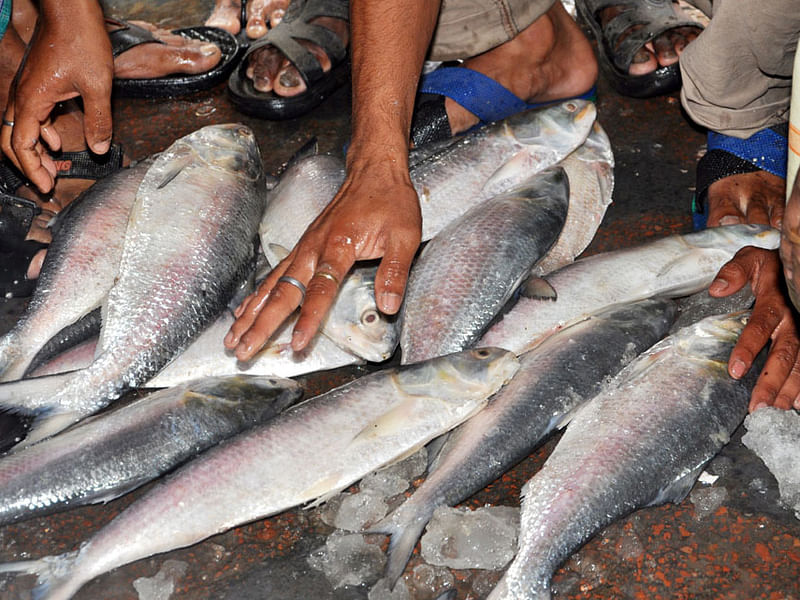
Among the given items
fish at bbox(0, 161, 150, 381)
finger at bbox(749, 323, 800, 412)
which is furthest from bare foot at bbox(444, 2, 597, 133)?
finger at bbox(749, 323, 800, 412)

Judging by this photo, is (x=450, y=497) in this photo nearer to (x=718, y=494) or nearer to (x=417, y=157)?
(x=718, y=494)

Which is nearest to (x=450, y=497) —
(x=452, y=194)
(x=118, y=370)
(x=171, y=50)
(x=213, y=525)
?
(x=213, y=525)

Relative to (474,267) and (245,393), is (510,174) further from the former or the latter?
(245,393)

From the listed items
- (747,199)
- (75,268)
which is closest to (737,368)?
(747,199)

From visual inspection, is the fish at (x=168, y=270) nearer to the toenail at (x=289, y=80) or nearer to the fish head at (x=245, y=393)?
the fish head at (x=245, y=393)

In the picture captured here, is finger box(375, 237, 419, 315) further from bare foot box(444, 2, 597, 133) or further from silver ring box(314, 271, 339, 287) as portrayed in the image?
bare foot box(444, 2, 597, 133)

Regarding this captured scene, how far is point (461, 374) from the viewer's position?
2.77 metres

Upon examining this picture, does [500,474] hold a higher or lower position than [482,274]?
lower

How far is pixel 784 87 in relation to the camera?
3.63 meters

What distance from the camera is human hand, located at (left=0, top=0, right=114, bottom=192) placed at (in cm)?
334

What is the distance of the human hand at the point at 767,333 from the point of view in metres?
2.76

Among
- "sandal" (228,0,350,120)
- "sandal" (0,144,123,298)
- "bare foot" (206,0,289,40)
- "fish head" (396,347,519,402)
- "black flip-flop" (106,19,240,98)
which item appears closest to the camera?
"fish head" (396,347,519,402)

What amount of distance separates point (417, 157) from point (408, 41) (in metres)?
0.66

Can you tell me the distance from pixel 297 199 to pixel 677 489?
1851 mm
